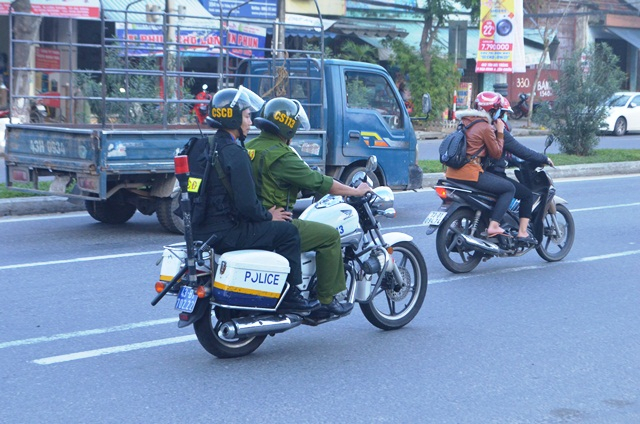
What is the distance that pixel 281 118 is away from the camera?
595cm

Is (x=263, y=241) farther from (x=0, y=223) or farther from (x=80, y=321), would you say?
(x=0, y=223)

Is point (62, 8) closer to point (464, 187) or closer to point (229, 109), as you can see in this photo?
point (464, 187)

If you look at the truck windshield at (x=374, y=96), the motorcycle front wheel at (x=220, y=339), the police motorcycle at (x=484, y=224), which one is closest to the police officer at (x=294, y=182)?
the motorcycle front wheel at (x=220, y=339)

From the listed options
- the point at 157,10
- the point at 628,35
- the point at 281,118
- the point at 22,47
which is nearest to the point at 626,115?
the point at 628,35

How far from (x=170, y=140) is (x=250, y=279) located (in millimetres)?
5307

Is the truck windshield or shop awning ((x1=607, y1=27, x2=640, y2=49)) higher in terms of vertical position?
shop awning ((x1=607, y1=27, x2=640, y2=49))

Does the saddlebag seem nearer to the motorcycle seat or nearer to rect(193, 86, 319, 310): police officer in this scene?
rect(193, 86, 319, 310): police officer

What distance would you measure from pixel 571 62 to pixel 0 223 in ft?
43.3

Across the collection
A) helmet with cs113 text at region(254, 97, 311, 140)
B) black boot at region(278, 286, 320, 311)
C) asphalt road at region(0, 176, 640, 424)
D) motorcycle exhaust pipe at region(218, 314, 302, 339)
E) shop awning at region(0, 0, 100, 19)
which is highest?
shop awning at region(0, 0, 100, 19)

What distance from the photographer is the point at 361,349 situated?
6.29 meters

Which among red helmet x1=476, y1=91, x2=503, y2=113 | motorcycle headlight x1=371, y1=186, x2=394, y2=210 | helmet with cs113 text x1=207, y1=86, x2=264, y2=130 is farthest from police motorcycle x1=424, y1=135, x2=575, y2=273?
helmet with cs113 text x1=207, y1=86, x2=264, y2=130

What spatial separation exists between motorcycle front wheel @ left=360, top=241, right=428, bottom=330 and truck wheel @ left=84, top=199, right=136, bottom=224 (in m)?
5.52

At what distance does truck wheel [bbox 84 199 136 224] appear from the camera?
1159 centimetres

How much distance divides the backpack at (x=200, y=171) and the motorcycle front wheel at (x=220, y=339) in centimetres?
58
